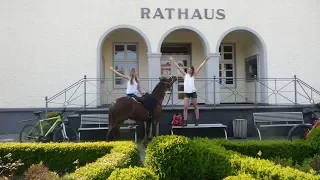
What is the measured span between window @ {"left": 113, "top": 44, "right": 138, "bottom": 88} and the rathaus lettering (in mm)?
2238

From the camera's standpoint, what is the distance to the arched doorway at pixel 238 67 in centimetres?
1584

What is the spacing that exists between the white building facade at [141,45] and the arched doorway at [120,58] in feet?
0.15

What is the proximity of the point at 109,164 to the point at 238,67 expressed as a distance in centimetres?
1269

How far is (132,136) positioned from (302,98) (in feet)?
25.0

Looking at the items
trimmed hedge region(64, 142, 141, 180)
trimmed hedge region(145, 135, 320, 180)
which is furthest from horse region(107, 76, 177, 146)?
trimmed hedge region(145, 135, 320, 180)

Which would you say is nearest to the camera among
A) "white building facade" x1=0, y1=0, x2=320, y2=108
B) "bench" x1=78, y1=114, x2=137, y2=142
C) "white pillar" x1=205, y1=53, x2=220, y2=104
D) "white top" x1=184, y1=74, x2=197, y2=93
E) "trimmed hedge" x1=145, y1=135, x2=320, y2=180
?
"trimmed hedge" x1=145, y1=135, x2=320, y2=180

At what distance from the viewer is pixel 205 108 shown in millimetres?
12789

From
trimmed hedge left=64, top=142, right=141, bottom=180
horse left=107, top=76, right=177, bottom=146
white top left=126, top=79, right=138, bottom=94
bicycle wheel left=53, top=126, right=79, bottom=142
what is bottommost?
bicycle wheel left=53, top=126, right=79, bottom=142

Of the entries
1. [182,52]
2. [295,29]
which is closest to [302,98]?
[295,29]

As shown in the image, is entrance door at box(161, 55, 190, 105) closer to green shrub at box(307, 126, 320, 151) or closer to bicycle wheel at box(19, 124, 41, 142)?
bicycle wheel at box(19, 124, 41, 142)

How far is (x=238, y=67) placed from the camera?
16.9 meters

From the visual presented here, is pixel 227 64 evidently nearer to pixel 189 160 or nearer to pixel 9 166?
pixel 189 160

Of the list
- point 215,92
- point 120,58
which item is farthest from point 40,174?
point 120,58

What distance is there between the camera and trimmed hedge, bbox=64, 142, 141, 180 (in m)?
4.80
